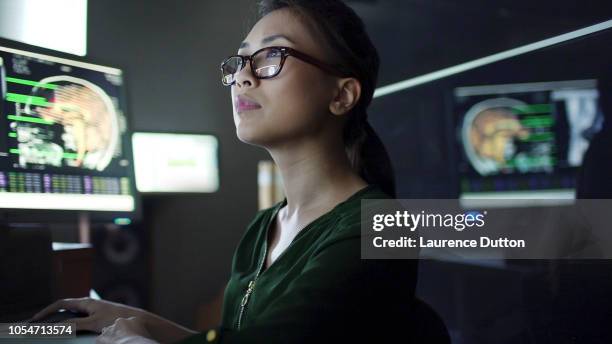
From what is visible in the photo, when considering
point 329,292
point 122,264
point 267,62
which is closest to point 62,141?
point 267,62

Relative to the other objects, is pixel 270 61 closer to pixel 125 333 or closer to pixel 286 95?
pixel 286 95

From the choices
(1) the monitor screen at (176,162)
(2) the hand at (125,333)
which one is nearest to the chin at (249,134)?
(2) the hand at (125,333)

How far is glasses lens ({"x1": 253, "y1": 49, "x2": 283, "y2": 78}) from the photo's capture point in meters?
1.04

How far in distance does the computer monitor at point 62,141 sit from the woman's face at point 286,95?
0.44 meters

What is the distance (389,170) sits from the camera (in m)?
1.15

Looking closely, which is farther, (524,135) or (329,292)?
(524,135)

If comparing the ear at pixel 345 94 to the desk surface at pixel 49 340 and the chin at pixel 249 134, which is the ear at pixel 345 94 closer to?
the chin at pixel 249 134

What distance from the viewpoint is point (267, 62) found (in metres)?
1.05

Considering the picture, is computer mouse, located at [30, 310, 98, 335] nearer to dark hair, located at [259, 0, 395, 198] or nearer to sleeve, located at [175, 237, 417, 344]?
sleeve, located at [175, 237, 417, 344]

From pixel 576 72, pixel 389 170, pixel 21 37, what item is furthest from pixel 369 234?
pixel 21 37

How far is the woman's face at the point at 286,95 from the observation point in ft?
3.39

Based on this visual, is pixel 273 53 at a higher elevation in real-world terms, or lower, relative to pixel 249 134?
higher

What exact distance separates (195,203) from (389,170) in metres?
1.99

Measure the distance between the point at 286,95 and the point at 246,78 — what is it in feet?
0.28
